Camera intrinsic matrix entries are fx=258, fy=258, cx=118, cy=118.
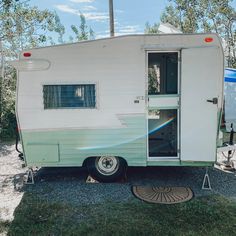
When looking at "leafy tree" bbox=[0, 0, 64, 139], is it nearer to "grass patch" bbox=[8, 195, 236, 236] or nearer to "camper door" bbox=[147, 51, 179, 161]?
→ "camper door" bbox=[147, 51, 179, 161]

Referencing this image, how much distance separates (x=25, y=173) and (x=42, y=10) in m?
9.43

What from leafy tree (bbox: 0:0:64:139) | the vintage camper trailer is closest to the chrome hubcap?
the vintage camper trailer

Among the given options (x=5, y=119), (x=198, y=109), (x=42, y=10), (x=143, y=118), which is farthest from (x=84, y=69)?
(x=42, y=10)

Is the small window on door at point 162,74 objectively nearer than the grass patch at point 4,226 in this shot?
No

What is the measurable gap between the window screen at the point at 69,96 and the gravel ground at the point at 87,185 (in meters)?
1.51

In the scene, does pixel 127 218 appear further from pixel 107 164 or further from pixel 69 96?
pixel 69 96

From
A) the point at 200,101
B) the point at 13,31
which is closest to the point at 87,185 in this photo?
the point at 200,101

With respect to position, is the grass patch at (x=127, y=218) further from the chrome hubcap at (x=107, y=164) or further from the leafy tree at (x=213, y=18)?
the leafy tree at (x=213, y=18)

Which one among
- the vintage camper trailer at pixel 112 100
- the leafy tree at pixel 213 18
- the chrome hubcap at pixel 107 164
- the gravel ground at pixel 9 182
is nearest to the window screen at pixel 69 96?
the vintage camper trailer at pixel 112 100

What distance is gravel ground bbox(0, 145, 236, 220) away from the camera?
4.33m

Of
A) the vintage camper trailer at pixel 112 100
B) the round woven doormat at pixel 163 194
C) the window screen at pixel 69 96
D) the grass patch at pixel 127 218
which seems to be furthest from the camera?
the window screen at pixel 69 96

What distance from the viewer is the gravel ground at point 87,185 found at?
4332 mm

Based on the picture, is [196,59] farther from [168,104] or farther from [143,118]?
[143,118]

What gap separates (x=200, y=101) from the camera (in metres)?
4.50
